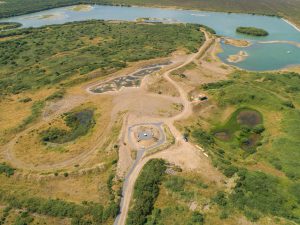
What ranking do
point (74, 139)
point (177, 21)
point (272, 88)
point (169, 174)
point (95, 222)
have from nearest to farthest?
1. point (95, 222)
2. point (169, 174)
3. point (74, 139)
4. point (272, 88)
5. point (177, 21)

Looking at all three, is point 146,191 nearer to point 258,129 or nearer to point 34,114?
point 258,129

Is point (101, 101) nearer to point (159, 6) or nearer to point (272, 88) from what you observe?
point (272, 88)

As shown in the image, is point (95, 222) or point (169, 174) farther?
point (169, 174)

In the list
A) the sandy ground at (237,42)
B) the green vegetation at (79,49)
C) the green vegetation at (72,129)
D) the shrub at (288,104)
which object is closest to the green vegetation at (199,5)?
the green vegetation at (79,49)

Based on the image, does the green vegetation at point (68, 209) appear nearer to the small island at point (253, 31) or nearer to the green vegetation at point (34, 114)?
the green vegetation at point (34, 114)

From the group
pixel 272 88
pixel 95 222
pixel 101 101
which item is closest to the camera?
pixel 95 222

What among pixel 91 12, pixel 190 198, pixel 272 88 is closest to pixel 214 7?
pixel 91 12

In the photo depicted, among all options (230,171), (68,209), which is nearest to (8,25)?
(68,209)
